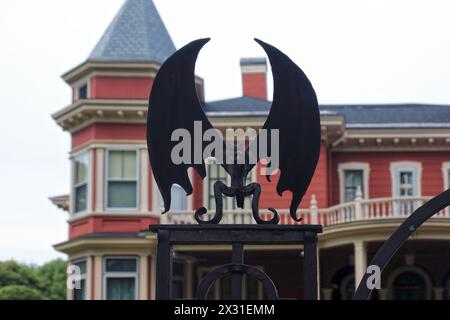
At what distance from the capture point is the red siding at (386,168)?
26859 millimetres

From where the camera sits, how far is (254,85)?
2853 cm

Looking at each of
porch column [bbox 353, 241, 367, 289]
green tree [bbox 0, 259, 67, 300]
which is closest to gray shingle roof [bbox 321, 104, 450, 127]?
porch column [bbox 353, 241, 367, 289]

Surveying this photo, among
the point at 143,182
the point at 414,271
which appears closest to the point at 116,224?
the point at 143,182

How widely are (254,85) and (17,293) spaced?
32.1 metres

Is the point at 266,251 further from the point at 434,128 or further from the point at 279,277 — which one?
the point at 434,128

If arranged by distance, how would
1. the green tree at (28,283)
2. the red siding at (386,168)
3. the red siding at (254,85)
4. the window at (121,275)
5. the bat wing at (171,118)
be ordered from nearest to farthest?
the bat wing at (171,118)
the window at (121,275)
the red siding at (386,168)
the red siding at (254,85)
the green tree at (28,283)

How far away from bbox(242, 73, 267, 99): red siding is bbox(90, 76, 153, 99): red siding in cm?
455

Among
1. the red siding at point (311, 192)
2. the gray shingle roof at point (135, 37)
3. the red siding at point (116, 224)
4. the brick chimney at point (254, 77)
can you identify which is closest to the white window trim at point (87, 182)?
the red siding at point (116, 224)

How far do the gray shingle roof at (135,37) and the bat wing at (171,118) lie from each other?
18185mm

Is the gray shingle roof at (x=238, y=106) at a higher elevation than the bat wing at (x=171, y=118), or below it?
higher

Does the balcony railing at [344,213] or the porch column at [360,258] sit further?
the balcony railing at [344,213]

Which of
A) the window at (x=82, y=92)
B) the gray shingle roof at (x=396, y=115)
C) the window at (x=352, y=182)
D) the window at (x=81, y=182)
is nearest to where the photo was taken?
the window at (x=81, y=182)

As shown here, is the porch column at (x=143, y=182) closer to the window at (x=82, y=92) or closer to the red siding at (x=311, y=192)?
the window at (x=82, y=92)
